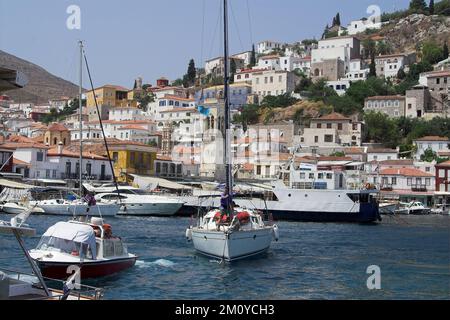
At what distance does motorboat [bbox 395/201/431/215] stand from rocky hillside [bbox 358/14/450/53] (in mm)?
72974

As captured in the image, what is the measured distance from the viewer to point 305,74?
125 metres

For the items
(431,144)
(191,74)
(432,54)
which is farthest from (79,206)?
(191,74)

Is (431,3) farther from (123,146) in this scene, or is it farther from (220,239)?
(220,239)

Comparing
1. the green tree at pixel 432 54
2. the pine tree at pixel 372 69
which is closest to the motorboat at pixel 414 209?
the pine tree at pixel 372 69

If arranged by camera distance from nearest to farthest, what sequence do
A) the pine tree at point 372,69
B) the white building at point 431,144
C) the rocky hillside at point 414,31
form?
the white building at point 431,144
the pine tree at point 372,69
the rocky hillside at point 414,31

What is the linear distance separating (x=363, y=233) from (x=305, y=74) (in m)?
88.8

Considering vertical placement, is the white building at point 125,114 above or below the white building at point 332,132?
above

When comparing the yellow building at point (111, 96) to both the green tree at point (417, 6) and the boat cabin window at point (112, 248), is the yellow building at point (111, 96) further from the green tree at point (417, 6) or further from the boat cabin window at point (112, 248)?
the boat cabin window at point (112, 248)

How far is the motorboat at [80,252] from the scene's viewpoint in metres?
17.8

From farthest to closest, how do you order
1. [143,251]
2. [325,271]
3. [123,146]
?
[123,146] < [143,251] < [325,271]

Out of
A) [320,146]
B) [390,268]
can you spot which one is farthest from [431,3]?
[390,268]

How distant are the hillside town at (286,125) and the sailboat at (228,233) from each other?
79.4 ft
